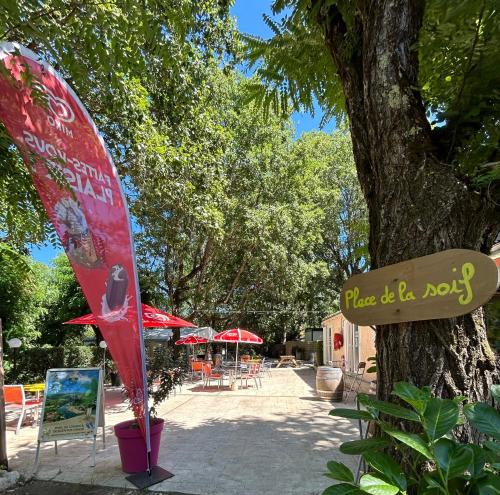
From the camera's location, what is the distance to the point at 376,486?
53.2 inches

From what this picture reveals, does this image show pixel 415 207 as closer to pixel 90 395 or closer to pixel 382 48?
pixel 382 48

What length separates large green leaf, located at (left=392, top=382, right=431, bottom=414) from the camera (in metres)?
1.53

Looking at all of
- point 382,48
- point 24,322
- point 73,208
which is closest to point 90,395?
point 73,208

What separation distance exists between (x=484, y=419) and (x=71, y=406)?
218 inches

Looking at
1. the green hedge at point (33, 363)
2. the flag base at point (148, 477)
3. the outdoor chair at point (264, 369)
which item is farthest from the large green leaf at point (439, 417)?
the outdoor chair at point (264, 369)

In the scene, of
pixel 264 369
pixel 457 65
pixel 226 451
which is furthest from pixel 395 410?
pixel 264 369

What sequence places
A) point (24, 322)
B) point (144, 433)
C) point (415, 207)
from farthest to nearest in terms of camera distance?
point (24, 322) < point (144, 433) < point (415, 207)

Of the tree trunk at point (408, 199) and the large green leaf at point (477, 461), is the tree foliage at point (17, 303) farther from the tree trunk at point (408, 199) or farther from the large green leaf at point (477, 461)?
the large green leaf at point (477, 461)

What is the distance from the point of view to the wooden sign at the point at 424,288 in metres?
1.70

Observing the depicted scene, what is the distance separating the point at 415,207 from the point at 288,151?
1950cm

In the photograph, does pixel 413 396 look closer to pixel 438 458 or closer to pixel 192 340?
pixel 438 458

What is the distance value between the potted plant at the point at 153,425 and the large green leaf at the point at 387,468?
443 centimetres

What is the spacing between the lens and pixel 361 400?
180 centimetres

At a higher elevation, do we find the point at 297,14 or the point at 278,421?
the point at 297,14
